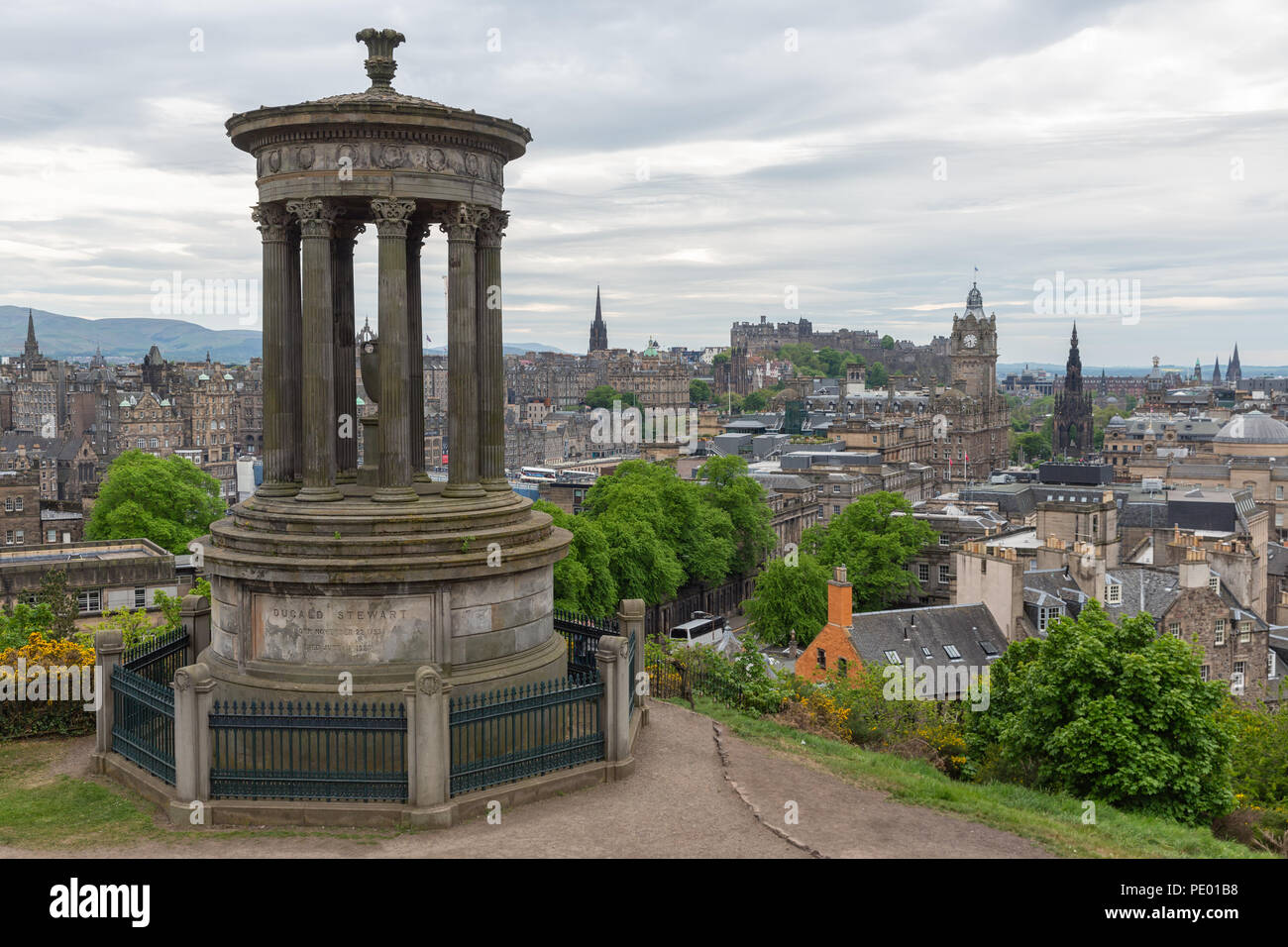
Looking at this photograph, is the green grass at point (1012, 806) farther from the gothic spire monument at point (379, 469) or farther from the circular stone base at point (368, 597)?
the circular stone base at point (368, 597)

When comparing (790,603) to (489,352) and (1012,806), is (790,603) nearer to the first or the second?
(1012,806)

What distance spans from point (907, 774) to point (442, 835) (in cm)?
951

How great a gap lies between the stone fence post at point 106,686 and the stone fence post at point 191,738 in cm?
405

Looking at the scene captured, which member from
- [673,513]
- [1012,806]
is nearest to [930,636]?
[673,513]

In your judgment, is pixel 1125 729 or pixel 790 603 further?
pixel 790 603

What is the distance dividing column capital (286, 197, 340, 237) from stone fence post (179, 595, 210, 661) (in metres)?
8.78

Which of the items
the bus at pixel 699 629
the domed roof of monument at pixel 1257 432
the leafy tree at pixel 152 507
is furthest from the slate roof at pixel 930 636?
the domed roof of monument at pixel 1257 432

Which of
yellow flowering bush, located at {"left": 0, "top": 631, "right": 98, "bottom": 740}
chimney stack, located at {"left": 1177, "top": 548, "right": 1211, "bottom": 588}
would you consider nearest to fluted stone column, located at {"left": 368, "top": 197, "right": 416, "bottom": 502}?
yellow flowering bush, located at {"left": 0, "top": 631, "right": 98, "bottom": 740}

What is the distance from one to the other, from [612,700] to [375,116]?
1172 cm

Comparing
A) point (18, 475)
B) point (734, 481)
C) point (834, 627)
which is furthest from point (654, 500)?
point (18, 475)

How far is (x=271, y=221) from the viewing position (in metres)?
22.9

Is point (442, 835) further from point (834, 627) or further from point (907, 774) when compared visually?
point (834, 627)

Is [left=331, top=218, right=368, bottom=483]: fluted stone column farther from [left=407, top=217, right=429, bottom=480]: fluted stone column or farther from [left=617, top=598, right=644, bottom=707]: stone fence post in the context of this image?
[left=617, top=598, right=644, bottom=707]: stone fence post

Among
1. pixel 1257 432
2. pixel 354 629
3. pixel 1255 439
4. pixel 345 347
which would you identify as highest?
pixel 345 347
